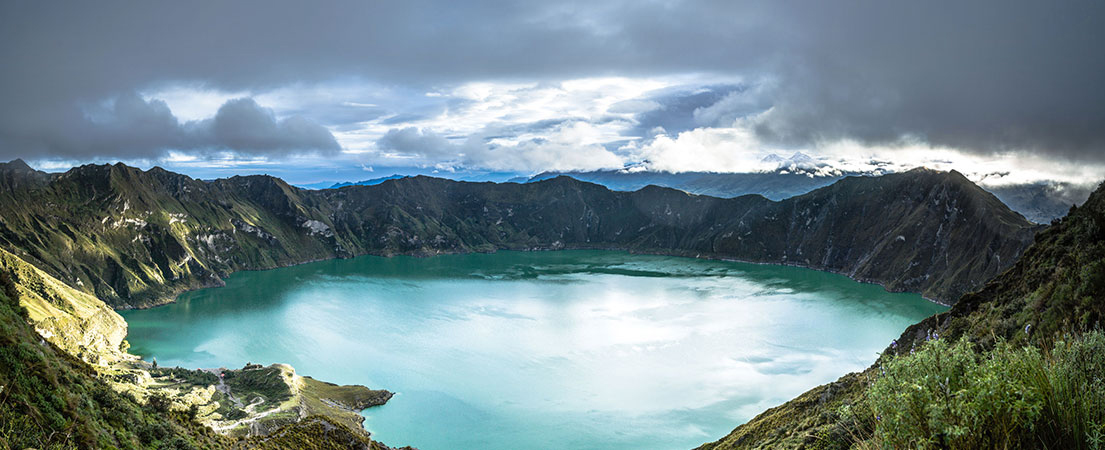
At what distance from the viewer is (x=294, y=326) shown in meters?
Answer: 97.9

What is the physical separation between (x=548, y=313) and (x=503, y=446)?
55.3m

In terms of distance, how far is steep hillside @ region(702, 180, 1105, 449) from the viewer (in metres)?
20.1

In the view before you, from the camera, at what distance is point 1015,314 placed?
89.7 ft

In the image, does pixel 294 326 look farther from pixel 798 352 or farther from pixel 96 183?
pixel 96 183

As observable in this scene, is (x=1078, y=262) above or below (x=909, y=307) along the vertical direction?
above

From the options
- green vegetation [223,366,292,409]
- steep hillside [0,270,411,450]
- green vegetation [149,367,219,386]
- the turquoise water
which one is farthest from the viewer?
green vegetation [149,367,219,386]

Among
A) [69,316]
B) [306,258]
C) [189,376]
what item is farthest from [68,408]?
[306,258]

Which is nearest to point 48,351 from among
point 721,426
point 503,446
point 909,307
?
point 503,446

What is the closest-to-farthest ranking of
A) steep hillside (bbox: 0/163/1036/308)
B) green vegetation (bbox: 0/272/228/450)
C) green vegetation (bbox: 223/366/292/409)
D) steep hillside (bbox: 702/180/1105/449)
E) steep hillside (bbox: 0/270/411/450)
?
steep hillside (bbox: 0/270/411/450), green vegetation (bbox: 0/272/228/450), steep hillside (bbox: 702/180/1105/449), green vegetation (bbox: 223/366/292/409), steep hillside (bbox: 0/163/1036/308)

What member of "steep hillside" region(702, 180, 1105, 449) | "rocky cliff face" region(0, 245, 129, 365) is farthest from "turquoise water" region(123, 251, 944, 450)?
"steep hillside" region(702, 180, 1105, 449)

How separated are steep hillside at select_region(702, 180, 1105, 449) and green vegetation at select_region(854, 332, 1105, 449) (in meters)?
11.4

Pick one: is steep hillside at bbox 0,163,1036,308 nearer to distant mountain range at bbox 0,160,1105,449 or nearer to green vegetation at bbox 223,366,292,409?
distant mountain range at bbox 0,160,1105,449

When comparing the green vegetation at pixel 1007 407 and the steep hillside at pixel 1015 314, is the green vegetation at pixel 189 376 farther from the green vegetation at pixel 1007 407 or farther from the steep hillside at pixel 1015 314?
the green vegetation at pixel 1007 407

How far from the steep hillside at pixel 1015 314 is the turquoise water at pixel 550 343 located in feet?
61.7
